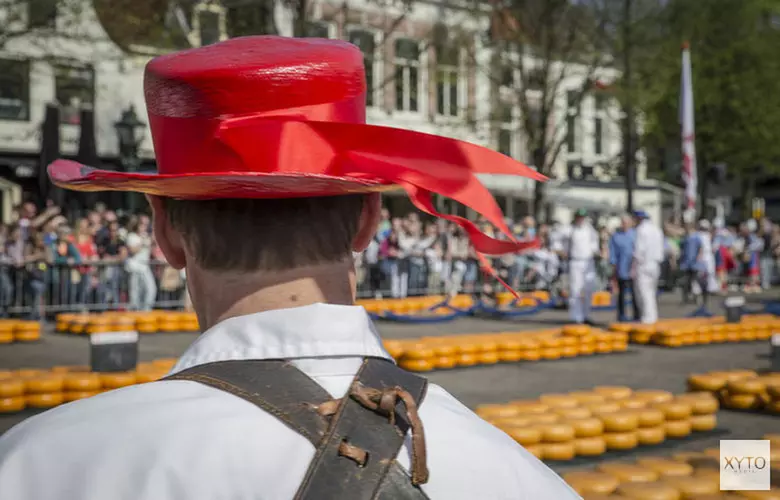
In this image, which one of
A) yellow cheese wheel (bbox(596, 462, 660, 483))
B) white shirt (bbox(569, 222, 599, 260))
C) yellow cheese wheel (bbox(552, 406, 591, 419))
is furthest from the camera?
white shirt (bbox(569, 222, 599, 260))

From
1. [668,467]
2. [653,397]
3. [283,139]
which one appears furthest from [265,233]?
[653,397]

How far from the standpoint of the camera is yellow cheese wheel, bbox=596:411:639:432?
279 inches

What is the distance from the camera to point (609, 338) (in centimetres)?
1322

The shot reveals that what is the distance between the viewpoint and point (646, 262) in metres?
15.8

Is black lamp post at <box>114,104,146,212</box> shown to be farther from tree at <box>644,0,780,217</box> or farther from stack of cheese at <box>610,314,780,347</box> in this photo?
tree at <box>644,0,780,217</box>

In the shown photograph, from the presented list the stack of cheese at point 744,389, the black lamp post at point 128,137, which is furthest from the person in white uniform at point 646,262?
the black lamp post at point 128,137

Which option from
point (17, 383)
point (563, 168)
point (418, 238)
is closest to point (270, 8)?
point (418, 238)

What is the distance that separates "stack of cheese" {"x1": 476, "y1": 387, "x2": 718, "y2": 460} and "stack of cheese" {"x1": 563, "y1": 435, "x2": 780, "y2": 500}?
1089 millimetres

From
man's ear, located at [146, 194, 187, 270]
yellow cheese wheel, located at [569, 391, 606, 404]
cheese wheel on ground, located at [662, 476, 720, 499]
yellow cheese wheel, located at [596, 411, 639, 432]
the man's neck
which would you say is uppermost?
man's ear, located at [146, 194, 187, 270]

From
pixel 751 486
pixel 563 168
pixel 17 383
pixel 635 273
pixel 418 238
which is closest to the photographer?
pixel 751 486

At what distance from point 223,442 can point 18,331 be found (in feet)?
44.5

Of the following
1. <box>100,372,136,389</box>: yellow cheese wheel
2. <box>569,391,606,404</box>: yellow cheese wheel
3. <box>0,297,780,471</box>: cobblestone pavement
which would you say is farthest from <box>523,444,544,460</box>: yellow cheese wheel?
<box>100,372,136,389</box>: yellow cheese wheel

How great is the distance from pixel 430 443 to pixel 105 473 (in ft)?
1.54

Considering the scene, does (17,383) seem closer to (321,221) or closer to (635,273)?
(321,221)
